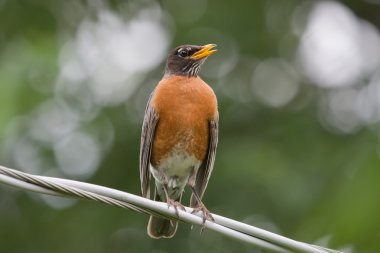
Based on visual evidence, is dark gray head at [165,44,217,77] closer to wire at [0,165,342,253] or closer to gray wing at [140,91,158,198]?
gray wing at [140,91,158,198]

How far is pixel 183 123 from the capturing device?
689 centimetres

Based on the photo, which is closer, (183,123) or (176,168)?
(183,123)

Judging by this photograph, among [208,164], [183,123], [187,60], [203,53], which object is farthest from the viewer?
[187,60]

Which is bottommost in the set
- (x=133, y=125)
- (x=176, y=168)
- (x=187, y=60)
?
(x=133, y=125)

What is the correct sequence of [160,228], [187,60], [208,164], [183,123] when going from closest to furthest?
1. [160,228]
2. [183,123]
3. [208,164]
4. [187,60]

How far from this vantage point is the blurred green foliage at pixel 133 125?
918 centimetres

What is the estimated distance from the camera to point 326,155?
10.6 m

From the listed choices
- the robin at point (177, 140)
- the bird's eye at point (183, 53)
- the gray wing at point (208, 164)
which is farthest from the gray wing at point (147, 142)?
the bird's eye at point (183, 53)

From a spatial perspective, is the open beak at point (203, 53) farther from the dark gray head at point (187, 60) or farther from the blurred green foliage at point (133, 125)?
the blurred green foliage at point (133, 125)

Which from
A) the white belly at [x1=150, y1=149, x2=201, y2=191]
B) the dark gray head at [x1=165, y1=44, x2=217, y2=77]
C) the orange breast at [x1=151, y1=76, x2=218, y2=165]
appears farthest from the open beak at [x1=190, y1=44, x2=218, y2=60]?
the white belly at [x1=150, y1=149, x2=201, y2=191]

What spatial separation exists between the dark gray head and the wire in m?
2.95

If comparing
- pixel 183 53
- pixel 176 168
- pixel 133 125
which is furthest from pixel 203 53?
pixel 133 125

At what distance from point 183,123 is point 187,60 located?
2.98ft

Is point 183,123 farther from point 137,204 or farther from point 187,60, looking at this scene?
point 137,204
